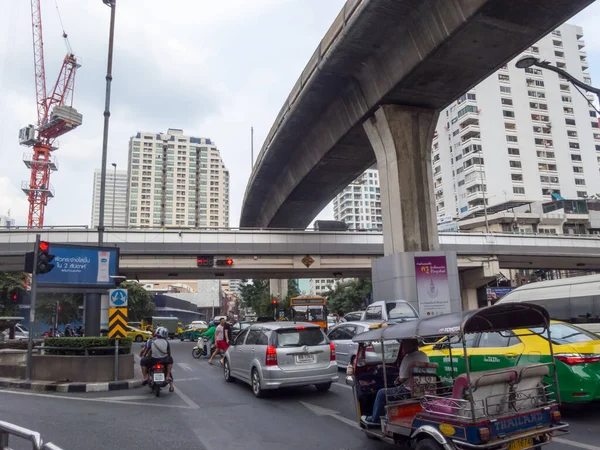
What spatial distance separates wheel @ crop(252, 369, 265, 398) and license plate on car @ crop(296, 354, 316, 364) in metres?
0.99

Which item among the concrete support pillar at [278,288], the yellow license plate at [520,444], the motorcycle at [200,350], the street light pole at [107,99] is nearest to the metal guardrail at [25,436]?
the yellow license plate at [520,444]

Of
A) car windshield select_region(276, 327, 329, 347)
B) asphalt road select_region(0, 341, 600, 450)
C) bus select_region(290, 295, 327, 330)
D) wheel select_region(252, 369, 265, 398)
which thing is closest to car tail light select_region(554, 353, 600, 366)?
asphalt road select_region(0, 341, 600, 450)

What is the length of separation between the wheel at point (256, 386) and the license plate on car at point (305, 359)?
986 mm

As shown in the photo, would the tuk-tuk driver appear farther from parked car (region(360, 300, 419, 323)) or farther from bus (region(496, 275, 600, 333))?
parked car (region(360, 300, 419, 323))

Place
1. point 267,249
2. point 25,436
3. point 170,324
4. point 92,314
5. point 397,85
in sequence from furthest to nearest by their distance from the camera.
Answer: point 170,324 → point 267,249 → point 397,85 → point 92,314 → point 25,436

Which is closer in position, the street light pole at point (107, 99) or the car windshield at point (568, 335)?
the car windshield at point (568, 335)

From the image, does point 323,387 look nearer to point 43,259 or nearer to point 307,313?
point 43,259

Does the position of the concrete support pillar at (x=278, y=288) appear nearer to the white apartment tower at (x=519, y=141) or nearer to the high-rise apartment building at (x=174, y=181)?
the white apartment tower at (x=519, y=141)

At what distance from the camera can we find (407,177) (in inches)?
821

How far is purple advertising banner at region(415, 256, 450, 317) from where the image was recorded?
20222mm

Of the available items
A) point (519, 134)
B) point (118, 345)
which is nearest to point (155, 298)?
point (118, 345)

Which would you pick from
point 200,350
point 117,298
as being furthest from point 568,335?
point 200,350

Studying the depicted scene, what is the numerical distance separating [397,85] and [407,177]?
4133mm

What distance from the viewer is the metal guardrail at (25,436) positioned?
321cm
